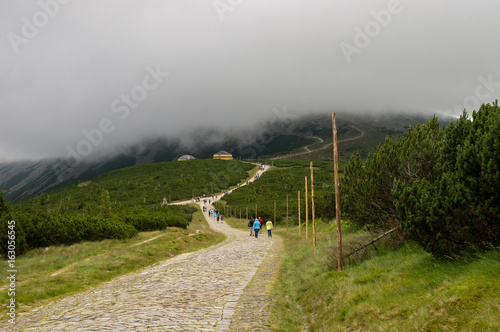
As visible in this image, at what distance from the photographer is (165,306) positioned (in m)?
8.19

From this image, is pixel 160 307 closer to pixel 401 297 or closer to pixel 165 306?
pixel 165 306

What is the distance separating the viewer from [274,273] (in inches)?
543

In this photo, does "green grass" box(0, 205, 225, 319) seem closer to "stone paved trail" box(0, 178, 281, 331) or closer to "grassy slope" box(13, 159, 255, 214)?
"stone paved trail" box(0, 178, 281, 331)

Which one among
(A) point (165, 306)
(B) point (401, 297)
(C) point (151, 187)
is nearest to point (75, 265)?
(A) point (165, 306)

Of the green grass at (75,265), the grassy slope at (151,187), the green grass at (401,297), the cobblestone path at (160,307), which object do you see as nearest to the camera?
the green grass at (401,297)

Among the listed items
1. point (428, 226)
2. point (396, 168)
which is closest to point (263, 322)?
point (428, 226)

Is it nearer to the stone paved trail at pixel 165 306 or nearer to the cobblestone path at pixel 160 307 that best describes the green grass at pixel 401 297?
the stone paved trail at pixel 165 306

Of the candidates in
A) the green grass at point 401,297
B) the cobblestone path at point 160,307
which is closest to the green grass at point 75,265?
the cobblestone path at point 160,307

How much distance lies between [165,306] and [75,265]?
36.6 feet

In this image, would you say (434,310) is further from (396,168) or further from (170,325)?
(396,168)

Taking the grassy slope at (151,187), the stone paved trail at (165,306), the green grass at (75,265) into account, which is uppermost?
the stone paved trail at (165,306)

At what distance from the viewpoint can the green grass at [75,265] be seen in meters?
10.9

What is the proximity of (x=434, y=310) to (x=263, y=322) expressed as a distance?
3.53 meters

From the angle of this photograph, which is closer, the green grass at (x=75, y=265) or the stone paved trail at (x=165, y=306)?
the stone paved trail at (x=165, y=306)
